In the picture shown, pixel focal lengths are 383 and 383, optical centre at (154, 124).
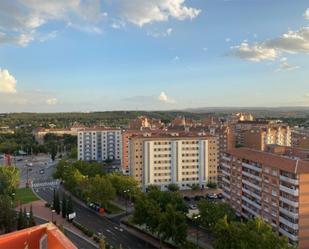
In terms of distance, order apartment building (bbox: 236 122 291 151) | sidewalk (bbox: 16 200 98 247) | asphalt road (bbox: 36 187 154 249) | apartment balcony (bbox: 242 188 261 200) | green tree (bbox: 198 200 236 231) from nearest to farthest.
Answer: green tree (bbox: 198 200 236 231) < asphalt road (bbox: 36 187 154 249) < apartment balcony (bbox: 242 188 261 200) < sidewalk (bbox: 16 200 98 247) < apartment building (bbox: 236 122 291 151)

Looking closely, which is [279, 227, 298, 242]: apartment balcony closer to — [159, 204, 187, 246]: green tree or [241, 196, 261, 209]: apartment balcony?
[241, 196, 261, 209]: apartment balcony

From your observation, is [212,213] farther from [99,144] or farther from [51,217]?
[99,144]

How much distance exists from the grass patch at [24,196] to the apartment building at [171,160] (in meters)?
13.9

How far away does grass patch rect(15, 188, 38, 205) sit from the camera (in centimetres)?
4794

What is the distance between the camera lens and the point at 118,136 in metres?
80.4

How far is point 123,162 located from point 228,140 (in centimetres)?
2122

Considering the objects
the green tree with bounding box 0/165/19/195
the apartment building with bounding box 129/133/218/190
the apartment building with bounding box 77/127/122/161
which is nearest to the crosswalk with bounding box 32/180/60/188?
the green tree with bounding box 0/165/19/195

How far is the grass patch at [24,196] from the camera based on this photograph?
47.9 meters

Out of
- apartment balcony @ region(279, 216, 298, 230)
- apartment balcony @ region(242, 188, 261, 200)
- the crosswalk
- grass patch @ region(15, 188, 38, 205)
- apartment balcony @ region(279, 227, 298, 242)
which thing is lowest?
the crosswalk

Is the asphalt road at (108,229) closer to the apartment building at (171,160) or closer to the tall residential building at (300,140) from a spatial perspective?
the apartment building at (171,160)

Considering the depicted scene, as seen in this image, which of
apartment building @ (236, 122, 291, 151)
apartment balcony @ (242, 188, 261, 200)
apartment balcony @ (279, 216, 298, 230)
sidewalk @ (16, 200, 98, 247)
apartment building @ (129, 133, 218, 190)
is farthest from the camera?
apartment building @ (236, 122, 291, 151)

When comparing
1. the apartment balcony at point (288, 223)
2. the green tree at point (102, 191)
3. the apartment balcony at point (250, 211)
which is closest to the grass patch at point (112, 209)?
the green tree at point (102, 191)

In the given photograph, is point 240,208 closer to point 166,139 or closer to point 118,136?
point 166,139

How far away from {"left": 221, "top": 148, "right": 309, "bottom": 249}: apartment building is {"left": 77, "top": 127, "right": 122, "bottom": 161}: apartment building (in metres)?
41.9
